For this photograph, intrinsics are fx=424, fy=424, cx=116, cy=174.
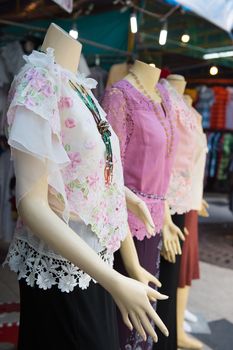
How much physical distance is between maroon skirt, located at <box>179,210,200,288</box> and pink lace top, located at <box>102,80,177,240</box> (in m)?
1.01

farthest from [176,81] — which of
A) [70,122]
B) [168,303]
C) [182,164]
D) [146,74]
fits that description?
[70,122]

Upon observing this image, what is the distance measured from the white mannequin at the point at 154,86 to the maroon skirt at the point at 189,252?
30.6 inches

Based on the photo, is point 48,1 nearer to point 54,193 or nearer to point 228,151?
point 54,193

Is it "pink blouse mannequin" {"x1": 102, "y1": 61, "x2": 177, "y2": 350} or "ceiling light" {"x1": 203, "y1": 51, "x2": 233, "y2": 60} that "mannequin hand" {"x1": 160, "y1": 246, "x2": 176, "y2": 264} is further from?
"ceiling light" {"x1": 203, "y1": 51, "x2": 233, "y2": 60}

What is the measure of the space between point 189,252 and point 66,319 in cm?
180

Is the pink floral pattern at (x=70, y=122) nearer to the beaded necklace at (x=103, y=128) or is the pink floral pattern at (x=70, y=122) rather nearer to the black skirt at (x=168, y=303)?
the beaded necklace at (x=103, y=128)

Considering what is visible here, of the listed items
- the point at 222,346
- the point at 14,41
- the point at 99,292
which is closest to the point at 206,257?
the point at 222,346

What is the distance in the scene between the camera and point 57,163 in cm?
103

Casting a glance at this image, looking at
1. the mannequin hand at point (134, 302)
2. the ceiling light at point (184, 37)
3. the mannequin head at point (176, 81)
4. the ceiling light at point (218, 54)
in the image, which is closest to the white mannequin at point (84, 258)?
the mannequin hand at point (134, 302)

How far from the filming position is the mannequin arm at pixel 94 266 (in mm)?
983

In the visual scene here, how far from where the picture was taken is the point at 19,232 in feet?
3.89

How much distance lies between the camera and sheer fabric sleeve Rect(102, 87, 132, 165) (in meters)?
1.68

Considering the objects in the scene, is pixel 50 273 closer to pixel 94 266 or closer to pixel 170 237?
pixel 94 266

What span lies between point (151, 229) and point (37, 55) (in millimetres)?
692
